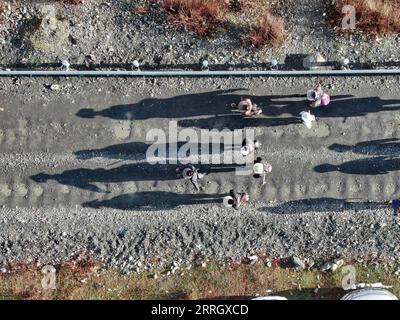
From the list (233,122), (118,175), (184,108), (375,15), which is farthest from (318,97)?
(118,175)

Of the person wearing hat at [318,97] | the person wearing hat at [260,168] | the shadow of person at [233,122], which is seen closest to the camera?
the person wearing hat at [260,168]

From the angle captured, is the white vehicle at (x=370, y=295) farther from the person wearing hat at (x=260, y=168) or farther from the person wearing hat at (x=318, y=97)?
the person wearing hat at (x=318, y=97)

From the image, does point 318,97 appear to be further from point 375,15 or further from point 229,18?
point 229,18

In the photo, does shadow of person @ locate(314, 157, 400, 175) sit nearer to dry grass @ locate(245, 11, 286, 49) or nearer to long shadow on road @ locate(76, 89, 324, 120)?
long shadow on road @ locate(76, 89, 324, 120)

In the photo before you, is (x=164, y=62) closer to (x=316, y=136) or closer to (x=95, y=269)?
(x=316, y=136)

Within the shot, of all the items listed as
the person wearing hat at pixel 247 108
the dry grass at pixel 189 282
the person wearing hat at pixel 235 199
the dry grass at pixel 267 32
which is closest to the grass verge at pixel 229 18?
the dry grass at pixel 267 32
